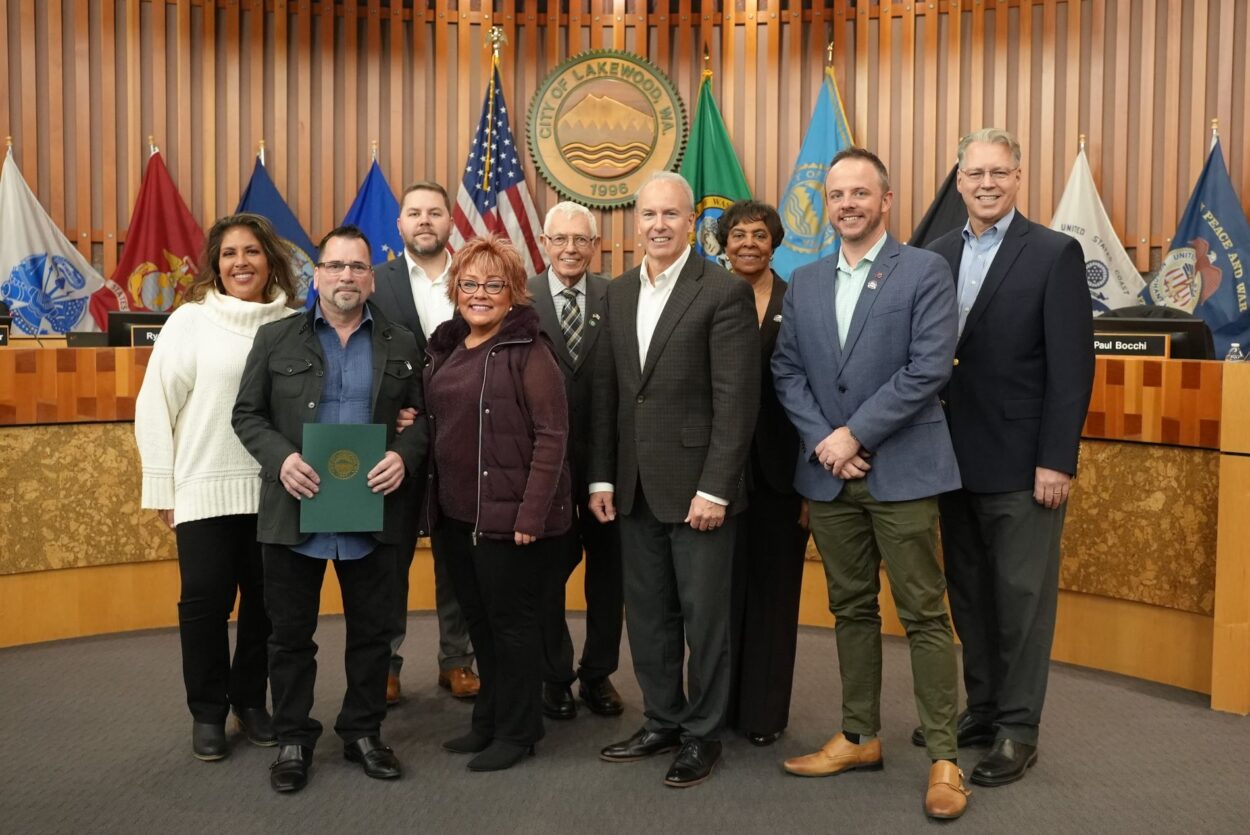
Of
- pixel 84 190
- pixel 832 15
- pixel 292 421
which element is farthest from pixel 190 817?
pixel 832 15

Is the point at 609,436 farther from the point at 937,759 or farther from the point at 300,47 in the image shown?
the point at 300,47

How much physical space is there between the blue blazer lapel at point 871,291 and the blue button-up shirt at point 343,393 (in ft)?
3.98

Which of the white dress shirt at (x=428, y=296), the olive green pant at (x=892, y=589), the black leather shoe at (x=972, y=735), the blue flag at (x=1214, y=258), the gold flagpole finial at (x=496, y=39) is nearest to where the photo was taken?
the olive green pant at (x=892, y=589)

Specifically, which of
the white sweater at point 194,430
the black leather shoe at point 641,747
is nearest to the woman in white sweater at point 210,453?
the white sweater at point 194,430

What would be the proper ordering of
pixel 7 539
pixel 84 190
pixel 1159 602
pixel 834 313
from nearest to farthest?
pixel 834 313 → pixel 1159 602 → pixel 7 539 → pixel 84 190

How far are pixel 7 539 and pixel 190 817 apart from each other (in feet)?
6.48

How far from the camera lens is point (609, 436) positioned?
2.95 m

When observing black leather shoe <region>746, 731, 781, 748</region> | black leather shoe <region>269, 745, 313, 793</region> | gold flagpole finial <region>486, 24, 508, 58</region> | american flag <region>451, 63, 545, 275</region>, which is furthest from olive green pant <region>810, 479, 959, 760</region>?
gold flagpole finial <region>486, 24, 508, 58</region>

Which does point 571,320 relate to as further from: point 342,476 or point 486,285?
point 342,476

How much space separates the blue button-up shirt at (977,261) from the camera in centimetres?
295

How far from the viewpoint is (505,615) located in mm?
2906

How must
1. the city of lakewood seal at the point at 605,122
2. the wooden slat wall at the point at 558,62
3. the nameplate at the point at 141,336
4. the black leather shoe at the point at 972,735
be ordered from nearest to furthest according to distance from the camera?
1. the black leather shoe at the point at 972,735
2. the nameplate at the point at 141,336
3. the wooden slat wall at the point at 558,62
4. the city of lakewood seal at the point at 605,122

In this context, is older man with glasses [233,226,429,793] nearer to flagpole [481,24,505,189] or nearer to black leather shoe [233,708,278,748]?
black leather shoe [233,708,278,748]

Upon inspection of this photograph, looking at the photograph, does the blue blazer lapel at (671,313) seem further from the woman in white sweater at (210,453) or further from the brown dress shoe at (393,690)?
the brown dress shoe at (393,690)
